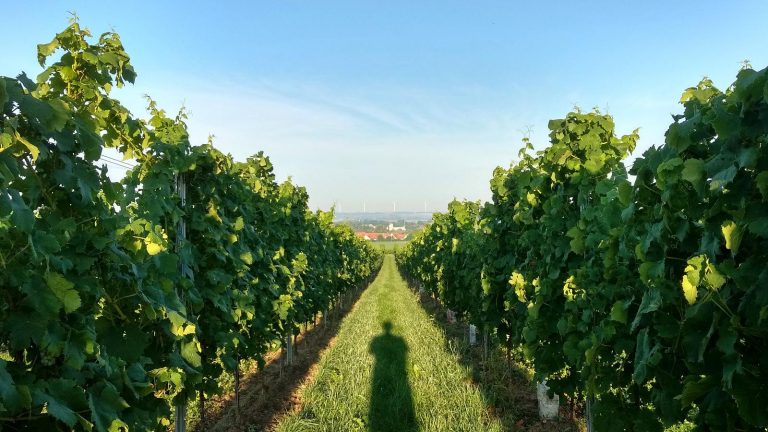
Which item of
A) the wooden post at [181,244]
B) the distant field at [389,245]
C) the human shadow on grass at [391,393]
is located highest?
the wooden post at [181,244]

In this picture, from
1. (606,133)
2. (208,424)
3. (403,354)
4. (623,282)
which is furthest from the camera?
(403,354)

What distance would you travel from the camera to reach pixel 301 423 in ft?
20.4

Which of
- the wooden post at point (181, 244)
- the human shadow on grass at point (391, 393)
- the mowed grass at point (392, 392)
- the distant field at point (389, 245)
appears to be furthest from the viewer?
the distant field at point (389, 245)

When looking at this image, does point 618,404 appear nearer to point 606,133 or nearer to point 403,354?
point 606,133

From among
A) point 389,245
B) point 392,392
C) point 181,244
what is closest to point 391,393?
point 392,392

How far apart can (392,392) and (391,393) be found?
0.04 m

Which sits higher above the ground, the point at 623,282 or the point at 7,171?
the point at 7,171

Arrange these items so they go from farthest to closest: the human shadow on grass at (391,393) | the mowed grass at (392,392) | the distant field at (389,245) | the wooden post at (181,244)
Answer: the distant field at (389,245) < the human shadow on grass at (391,393) < the mowed grass at (392,392) < the wooden post at (181,244)

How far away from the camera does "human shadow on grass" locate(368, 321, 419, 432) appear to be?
6395 mm

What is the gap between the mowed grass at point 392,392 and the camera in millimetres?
6285

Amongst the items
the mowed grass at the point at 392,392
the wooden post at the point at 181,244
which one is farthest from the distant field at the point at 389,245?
the wooden post at the point at 181,244

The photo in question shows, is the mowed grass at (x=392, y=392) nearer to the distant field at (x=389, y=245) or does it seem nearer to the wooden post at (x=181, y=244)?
the wooden post at (x=181, y=244)

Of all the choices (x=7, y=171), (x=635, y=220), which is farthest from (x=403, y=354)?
(x=7, y=171)

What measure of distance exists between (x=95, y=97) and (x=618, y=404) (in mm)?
3883
